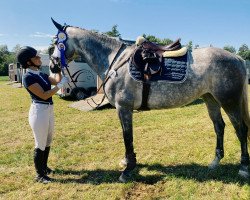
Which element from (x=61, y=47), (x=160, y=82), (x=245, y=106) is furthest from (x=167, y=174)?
(x=61, y=47)

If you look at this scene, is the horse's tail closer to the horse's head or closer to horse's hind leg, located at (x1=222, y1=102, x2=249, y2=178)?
horse's hind leg, located at (x1=222, y1=102, x2=249, y2=178)

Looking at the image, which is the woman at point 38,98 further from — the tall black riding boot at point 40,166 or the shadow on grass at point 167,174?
the shadow on grass at point 167,174

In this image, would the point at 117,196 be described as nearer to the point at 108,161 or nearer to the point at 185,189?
the point at 185,189

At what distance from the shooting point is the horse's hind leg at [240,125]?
5.17 meters

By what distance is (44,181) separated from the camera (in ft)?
18.2

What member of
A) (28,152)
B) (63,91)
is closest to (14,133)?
(28,152)

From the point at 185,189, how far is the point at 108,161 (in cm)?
212

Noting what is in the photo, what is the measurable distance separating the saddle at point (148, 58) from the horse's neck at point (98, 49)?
19.4 inches

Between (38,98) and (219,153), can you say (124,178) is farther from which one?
(38,98)

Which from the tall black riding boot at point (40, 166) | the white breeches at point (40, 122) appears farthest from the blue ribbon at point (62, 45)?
the tall black riding boot at point (40, 166)

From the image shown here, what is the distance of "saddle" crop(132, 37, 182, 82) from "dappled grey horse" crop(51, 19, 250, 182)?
0.17 m

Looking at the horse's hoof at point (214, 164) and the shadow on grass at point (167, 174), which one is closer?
the shadow on grass at point (167, 174)

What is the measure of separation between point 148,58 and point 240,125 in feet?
6.46

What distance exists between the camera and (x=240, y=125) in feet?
17.2
